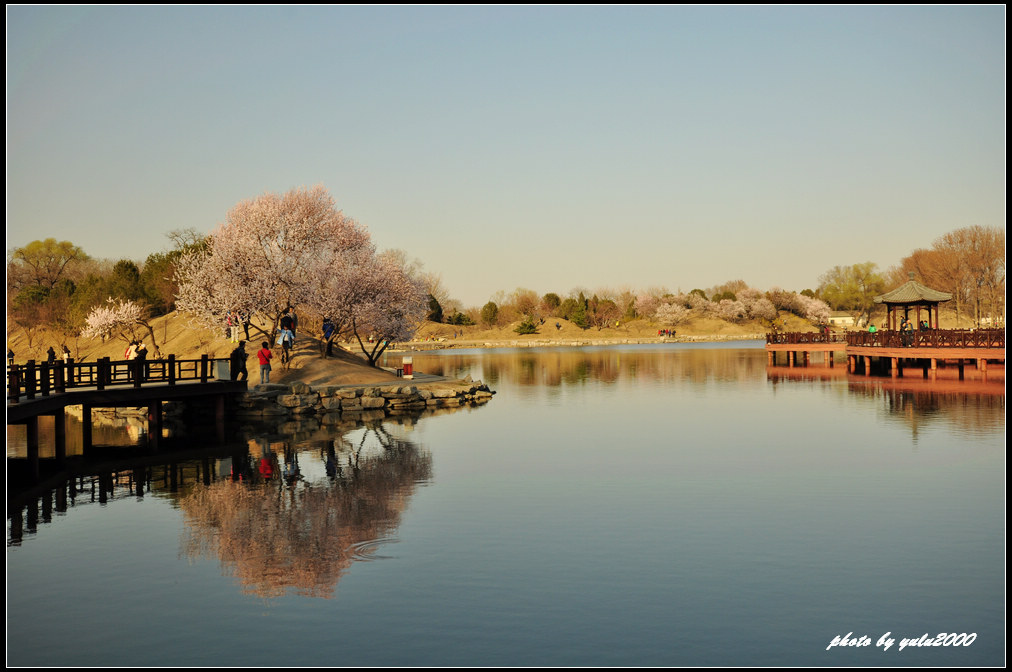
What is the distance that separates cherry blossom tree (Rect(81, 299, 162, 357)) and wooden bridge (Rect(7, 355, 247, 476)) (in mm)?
20168

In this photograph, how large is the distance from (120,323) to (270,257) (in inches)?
527

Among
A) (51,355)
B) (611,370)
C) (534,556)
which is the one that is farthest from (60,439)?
(611,370)

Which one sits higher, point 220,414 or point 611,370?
point 611,370

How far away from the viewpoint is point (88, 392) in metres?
26.9

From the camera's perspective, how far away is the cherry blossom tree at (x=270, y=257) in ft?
144

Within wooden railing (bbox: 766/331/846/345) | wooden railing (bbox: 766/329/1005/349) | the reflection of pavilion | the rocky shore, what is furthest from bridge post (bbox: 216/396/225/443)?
wooden railing (bbox: 766/331/846/345)

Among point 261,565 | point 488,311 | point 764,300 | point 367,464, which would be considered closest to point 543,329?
point 488,311

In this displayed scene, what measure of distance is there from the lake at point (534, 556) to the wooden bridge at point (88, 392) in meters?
3.02

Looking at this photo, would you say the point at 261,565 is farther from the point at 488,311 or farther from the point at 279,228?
the point at 488,311

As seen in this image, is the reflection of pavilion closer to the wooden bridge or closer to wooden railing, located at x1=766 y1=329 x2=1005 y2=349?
wooden railing, located at x1=766 y1=329 x2=1005 y2=349

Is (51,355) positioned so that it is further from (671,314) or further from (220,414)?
(671,314)

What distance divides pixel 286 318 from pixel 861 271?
133 m

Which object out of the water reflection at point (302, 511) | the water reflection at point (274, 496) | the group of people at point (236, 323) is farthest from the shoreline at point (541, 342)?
the water reflection at point (302, 511)

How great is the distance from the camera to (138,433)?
3253 centimetres
